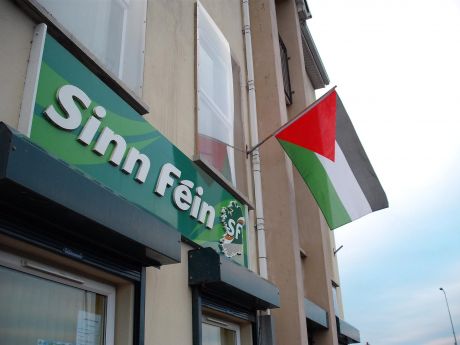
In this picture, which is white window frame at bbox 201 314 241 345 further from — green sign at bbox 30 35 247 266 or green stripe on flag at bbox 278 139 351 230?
green stripe on flag at bbox 278 139 351 230

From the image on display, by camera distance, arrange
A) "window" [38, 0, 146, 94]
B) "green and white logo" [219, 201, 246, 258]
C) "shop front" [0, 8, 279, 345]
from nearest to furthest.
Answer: "shop front" [0, 8, 279, 345], "window" [38, 0, 146, 94], "green and white logo" [219, 201, 246, 258]

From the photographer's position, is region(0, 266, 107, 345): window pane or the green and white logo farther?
the green and white logo

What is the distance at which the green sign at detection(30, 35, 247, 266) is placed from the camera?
8.89 ft

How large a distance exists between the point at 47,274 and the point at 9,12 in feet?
4.68

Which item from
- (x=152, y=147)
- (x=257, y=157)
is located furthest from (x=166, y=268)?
(x=257, y=157)

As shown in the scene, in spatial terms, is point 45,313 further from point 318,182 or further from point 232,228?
point 318,182

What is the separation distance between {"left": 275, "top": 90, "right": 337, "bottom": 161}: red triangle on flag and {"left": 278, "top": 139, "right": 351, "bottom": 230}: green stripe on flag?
82 millimetres

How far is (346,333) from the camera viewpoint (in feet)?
25.5

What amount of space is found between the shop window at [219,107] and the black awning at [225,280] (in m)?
0.99

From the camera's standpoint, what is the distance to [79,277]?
2.87m

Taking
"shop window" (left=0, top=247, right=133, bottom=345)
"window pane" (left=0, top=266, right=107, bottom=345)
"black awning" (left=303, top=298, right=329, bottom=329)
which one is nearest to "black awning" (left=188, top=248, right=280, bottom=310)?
"shop window" (left=0, top=247, right=133, bottom=345)

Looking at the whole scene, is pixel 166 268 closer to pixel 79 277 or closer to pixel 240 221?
pixel 79 277

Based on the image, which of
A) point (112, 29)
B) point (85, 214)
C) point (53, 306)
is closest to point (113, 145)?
point (85, 214)

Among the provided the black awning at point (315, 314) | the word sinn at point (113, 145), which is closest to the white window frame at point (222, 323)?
the word sinn at point (113, 145)
